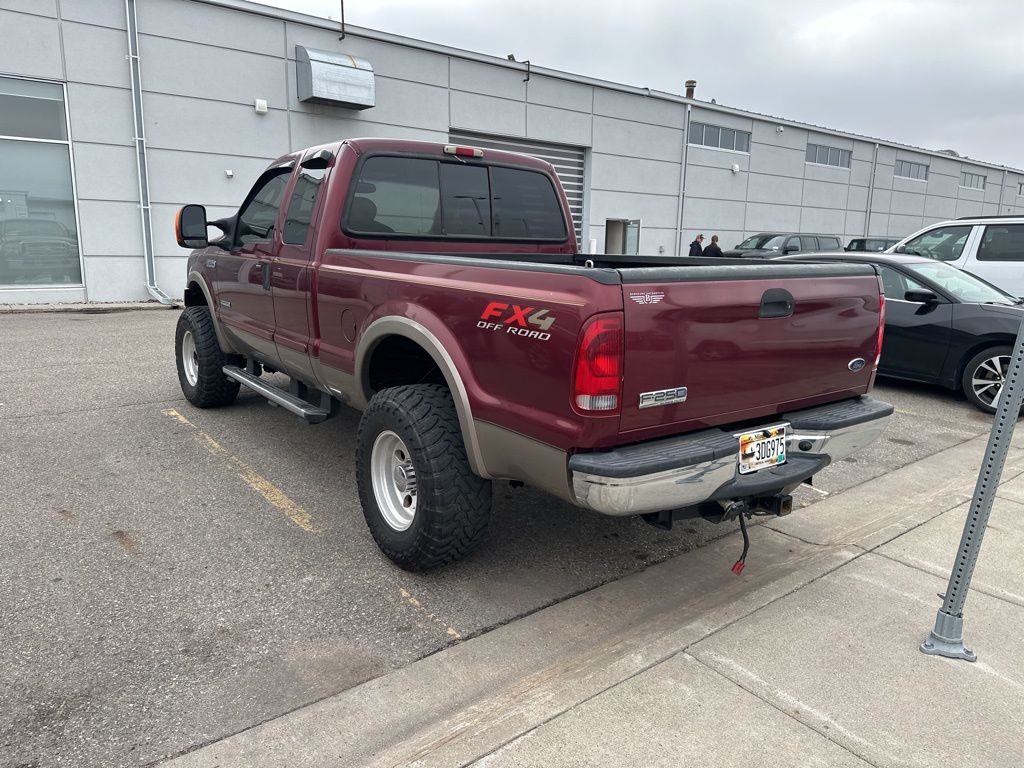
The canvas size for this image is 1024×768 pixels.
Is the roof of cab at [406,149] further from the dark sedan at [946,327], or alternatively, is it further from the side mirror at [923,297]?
the side mirror at [923,297]

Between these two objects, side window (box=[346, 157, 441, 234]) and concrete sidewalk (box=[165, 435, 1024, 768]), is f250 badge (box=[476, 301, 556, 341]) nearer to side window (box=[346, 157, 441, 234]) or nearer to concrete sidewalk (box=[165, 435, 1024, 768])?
concrete sidewalk (box=[165, 435, 1024, 768])

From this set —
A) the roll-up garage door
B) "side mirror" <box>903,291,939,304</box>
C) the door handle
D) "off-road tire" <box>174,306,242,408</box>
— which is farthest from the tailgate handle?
the roll-up garage door

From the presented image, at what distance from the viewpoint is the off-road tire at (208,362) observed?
599cm

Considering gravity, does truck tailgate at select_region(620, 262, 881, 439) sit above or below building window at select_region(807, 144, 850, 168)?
below

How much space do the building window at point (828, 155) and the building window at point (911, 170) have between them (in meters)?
4.57

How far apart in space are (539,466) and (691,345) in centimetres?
74

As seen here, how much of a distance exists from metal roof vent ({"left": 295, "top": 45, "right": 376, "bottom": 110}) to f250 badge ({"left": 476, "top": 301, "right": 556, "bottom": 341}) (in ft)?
47.5

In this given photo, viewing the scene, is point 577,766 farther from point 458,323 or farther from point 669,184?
point 669,184

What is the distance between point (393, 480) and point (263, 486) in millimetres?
1412

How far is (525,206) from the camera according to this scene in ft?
16.0

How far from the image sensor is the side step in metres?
4.36

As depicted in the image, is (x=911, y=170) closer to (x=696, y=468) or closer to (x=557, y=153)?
(x=557, y=153)

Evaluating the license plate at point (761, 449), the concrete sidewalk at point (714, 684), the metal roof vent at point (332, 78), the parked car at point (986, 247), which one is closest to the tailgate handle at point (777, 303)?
the license plate at point (761, 449)

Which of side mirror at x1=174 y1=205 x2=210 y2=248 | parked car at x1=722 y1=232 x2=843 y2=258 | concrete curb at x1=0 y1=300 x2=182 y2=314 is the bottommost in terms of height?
concrete curb at x1=0 y1=300 x2=182 y2=314
